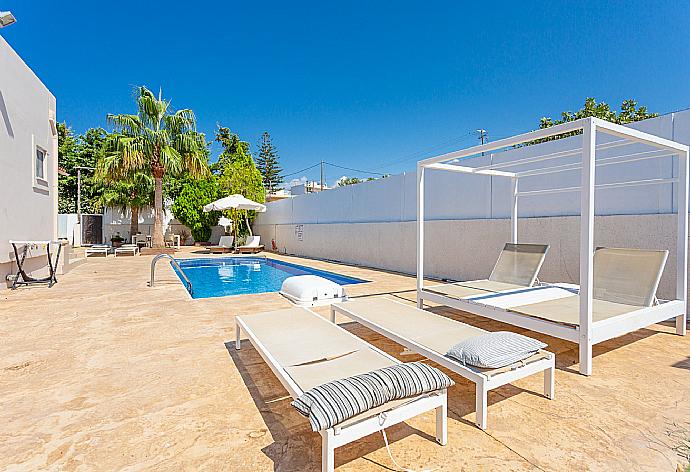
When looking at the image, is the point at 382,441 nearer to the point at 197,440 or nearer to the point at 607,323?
the point at 197,440

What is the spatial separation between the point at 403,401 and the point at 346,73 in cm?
2130

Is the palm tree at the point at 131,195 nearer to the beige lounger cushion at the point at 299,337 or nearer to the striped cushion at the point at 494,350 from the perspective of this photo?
the beige lounger cushion at the point at 299,337

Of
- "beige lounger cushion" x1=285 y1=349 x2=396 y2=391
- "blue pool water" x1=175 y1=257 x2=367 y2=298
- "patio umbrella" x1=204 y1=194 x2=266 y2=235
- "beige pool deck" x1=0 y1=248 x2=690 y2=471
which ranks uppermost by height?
"patio umbrella" x1=204 y1=194 x2=266 y2=235

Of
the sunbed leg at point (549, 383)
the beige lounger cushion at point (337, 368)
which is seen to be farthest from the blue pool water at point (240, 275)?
the sunbed leg at point (549, 383)

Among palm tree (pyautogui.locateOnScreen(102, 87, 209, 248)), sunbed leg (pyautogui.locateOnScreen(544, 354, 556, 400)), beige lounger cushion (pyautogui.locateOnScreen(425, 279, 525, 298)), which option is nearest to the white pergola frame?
beige lounger cushion (pyautogui.locateOnScreen(425, 279, 525, 298))

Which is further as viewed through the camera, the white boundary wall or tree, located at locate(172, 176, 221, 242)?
tree, located at locate(172, 176, 221, 242)

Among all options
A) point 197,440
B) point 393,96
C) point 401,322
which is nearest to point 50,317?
point 197,440

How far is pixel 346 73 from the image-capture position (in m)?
20.8

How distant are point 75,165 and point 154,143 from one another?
36.1 feet

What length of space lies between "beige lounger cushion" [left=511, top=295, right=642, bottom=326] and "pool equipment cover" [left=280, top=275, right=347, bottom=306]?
2.99 m

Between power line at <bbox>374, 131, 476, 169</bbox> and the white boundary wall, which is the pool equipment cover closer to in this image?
the white boundary wall

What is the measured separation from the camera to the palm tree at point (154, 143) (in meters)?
16.4

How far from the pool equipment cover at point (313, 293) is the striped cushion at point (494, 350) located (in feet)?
11.5

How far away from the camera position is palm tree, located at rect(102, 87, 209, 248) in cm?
1644
